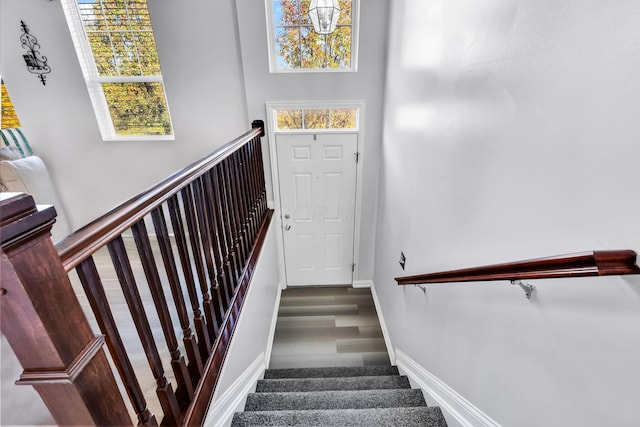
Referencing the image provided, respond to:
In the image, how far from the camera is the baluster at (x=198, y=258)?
1.25 m

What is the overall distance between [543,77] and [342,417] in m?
1.84

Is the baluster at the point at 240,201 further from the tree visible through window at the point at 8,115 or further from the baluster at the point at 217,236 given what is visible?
the tree visible through window at the point at 8,115

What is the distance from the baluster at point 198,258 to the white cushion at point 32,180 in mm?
2688

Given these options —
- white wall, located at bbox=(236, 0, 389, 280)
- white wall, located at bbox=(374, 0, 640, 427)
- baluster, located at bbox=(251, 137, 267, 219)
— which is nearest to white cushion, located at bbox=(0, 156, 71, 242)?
baluster, located at bbox=(251, 137, 267, 219)

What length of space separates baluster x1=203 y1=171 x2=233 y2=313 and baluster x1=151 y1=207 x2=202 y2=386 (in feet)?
1.24

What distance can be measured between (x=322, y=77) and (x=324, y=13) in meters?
0.74

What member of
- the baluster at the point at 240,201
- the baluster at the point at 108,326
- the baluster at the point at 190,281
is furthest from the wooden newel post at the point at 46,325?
the baluster at the point at 240,201

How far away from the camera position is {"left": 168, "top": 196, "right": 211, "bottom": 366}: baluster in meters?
1.15

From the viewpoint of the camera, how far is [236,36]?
2775 millimetres

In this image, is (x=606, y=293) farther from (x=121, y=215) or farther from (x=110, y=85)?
(x=110, y=85)

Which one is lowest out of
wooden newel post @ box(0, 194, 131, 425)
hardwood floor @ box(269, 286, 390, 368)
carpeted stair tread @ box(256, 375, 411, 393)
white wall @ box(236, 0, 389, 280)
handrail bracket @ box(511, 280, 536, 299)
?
hardwood floor @ box(269, 286, 390, 368)

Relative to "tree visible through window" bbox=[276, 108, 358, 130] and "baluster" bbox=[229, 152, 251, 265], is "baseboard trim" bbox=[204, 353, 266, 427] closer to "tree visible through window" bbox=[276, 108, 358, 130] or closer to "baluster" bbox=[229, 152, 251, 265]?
"baluster" bbox=[229, 152, 251, 265]

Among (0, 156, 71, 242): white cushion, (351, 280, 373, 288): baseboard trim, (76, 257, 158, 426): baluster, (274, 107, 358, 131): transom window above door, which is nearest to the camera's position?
(76, 257, 158, 426): baluster

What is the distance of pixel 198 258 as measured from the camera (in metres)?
1.35
